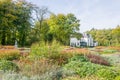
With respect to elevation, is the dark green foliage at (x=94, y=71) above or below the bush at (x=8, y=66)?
below

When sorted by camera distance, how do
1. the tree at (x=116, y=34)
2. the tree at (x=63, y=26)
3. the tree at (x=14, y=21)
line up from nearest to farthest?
the tree at (x=14, y=21) → the tree at (x=63, y=26) → the tree at (x=116, y=34)

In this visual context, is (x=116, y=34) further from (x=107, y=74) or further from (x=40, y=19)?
(x=107, y=74)

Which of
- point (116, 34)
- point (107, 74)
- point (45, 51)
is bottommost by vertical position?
point (107, 74)

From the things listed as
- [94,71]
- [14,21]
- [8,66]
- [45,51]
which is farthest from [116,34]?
[8,66]

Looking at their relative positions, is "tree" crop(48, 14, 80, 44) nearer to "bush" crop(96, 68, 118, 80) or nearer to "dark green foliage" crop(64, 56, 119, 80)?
"dark green foliage" crop(64, 56, 119, 80)

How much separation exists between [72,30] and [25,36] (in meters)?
12.9

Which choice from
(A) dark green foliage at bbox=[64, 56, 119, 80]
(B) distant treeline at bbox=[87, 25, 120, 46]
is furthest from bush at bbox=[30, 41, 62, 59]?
(B) distant treeline at bbox=[87, 25, 120, 46]

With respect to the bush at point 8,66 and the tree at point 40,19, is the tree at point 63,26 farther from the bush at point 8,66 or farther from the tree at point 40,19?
the bush at point 8,66

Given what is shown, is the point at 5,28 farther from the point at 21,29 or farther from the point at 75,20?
the point at 75,20

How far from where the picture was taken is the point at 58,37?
52.7 meters

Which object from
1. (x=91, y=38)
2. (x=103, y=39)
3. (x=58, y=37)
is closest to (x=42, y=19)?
(x=58, y=37)

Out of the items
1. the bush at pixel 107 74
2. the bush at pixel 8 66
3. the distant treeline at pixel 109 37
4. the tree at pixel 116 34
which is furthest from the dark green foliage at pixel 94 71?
the distant treeline at pixel 109 37

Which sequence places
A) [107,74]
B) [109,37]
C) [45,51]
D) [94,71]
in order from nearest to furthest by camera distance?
[107,74] → [94,71] → [45,51] → [109,37]

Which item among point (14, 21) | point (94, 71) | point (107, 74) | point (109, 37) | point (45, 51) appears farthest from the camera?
point (109, 37)
